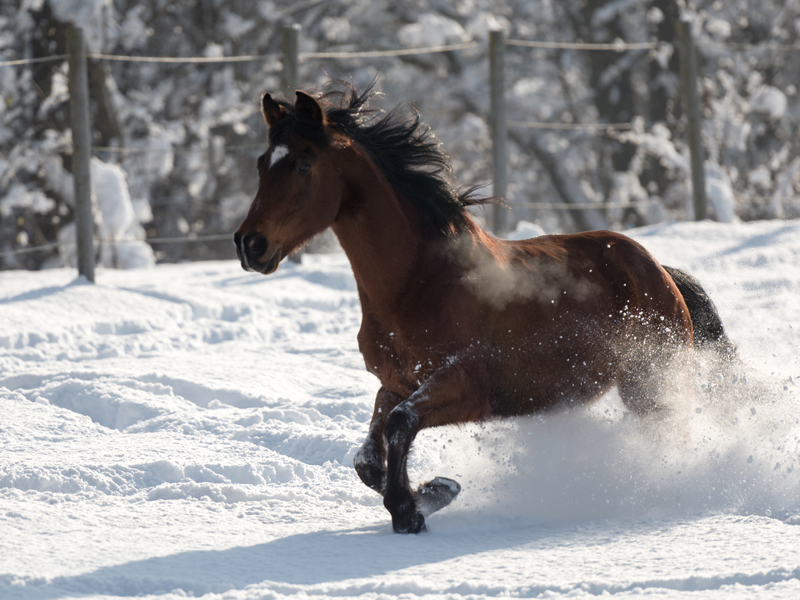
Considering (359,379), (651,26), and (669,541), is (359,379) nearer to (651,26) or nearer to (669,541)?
(669,541)

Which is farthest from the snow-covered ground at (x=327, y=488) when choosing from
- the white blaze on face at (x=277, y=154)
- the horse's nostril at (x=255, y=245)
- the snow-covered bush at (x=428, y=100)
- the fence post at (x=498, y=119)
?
the snow-covered bush at (x=428, y=100)

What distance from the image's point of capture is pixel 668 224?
9.25 metres

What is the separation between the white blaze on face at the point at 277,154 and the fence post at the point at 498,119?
5.35m

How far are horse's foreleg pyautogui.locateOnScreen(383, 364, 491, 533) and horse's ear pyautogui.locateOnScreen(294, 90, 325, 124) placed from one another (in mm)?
943

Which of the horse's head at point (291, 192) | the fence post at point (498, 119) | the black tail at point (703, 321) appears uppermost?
the fence post at point (498, 119)

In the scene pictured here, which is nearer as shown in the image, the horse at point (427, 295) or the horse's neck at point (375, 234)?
the horse at point (427, 295)

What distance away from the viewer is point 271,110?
3.32m

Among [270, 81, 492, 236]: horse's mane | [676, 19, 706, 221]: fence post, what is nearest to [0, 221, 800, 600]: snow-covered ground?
[270, 81, 492, 236]: horse's mane

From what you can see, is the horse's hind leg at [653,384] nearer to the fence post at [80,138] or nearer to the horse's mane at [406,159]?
the horse's mane at [406,159]

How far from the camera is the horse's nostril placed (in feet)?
9.85

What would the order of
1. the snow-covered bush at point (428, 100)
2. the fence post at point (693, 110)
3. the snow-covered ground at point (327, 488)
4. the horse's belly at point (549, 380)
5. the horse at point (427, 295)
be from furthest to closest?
the snow-covered bush at point (428, 100) < the fence post at point (693, 110) < the horse's belly at point (549, 380) < the horse at point (427, 295) < the snow-covered ground at point (327, 488)

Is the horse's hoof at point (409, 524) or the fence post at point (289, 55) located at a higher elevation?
the fence post at point (289, 55)

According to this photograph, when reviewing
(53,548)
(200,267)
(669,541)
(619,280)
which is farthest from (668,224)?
(53,548)

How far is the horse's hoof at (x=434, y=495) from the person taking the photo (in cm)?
312
